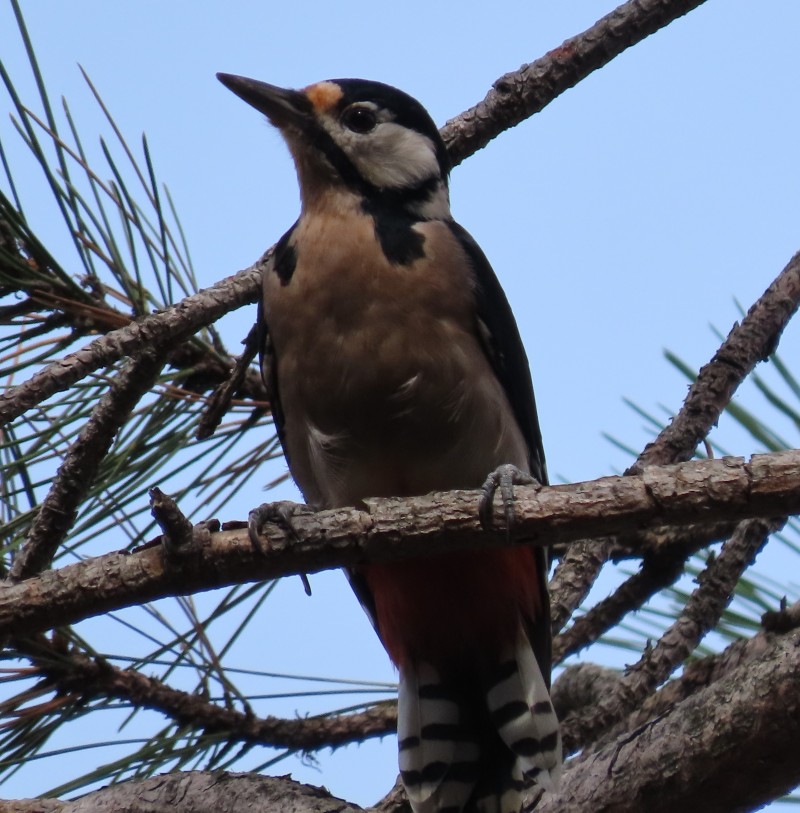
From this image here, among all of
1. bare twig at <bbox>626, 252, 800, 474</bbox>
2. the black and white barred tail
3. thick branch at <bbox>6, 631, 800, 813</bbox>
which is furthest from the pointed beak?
thick branch at <bbox>6, 631, 800, 813</bbox>

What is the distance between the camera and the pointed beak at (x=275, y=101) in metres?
3.57

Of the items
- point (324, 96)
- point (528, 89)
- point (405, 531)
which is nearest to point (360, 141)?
point (324, 96)

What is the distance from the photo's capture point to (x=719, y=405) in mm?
3117

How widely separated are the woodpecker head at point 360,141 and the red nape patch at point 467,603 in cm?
109

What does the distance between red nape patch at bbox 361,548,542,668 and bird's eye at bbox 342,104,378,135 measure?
1.39 metres

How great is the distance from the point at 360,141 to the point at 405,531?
1939 mm

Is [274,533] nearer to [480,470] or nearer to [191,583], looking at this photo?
[191,583]

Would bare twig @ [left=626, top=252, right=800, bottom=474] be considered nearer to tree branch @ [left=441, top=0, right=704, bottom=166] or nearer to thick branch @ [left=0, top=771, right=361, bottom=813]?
tree branch @ [left=441, top=0, right=704, bottom=166]

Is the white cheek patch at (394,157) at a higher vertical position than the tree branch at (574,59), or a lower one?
higher

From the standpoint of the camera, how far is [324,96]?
12.1 ft

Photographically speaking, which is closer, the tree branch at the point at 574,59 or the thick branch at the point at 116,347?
the thick branch at the point at 116,347

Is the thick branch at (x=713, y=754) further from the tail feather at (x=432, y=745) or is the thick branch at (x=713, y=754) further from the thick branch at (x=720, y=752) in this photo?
the tail feather at (x=432, y=745)

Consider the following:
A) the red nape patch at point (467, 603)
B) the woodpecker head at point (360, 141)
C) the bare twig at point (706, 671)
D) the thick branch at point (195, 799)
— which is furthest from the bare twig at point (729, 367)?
the thick branch at point (195, 799)

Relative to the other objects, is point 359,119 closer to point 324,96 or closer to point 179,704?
point 324,96
